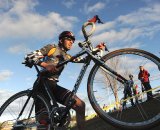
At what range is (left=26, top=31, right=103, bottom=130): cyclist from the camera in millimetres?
6246

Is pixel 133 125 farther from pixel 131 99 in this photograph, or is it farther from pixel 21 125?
pixel 21 125

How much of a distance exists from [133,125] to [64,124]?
153 centimetres

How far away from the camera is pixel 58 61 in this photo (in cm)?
656

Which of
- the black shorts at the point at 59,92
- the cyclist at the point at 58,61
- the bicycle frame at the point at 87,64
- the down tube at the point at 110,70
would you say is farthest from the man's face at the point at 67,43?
the down tube at the point at 110,70

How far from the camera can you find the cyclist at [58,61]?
20.5 ft

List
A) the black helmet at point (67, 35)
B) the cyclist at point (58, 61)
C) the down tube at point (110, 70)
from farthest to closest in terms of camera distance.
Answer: the black helmet at point (67, 35), the cyclist at point (58, 61), the down tube at point (110, 70)

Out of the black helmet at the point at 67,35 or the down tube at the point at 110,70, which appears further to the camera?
the black helmet at the point at 67,35

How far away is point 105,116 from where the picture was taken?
5523mm

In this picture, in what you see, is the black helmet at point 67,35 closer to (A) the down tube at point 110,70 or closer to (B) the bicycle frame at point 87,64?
(B) the bicycle frame at point 87,64

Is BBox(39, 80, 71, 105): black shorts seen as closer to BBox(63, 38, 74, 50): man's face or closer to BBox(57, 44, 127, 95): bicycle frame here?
BBox(57, 44, 127, 95): bicycle frame

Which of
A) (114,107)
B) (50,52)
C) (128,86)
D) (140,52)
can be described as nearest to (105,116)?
(114,107)

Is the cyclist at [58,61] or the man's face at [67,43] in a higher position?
the man's face at [67,43]

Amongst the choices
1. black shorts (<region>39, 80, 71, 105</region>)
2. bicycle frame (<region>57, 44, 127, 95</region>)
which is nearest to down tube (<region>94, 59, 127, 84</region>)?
bicycle frame (<region>57, 44, 127, 95</region>)

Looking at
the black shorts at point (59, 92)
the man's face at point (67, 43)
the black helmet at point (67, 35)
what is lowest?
the black shorts at point (59, 92)
